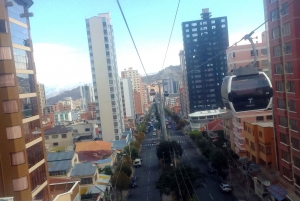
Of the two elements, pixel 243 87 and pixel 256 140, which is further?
pixel 256 140

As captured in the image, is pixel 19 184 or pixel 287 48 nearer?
pixel 19 184

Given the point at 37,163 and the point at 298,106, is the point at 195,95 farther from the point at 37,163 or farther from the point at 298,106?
the point at 37,163

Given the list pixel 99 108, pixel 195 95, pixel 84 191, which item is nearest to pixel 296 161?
pixel 84 191

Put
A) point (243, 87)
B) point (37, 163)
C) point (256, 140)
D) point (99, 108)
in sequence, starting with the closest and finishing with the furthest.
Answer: point (243, 87) → point (37, 163) → point (256, 140) → point (99, 108)

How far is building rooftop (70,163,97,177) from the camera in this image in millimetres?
8570

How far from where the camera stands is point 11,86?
4.74m

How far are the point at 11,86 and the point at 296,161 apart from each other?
588 cm

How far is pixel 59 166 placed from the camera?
873 cm

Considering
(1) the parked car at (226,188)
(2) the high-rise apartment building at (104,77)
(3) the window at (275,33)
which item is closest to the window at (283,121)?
(3) the window at (275,33)

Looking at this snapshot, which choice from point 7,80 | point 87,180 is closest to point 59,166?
point 87,180

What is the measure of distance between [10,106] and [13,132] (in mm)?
404

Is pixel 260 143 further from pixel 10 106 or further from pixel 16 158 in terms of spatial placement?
pixel 10 106

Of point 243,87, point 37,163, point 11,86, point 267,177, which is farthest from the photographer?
point 267,177

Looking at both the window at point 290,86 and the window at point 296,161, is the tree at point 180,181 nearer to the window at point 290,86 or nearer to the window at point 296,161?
the window at point 296,161
